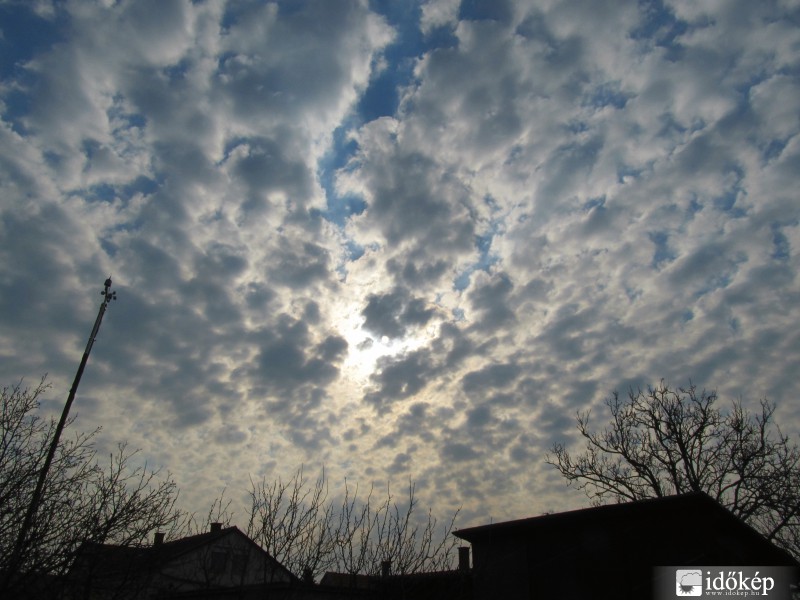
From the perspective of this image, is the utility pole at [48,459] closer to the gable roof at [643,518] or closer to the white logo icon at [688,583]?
the gable roof at [643,518]

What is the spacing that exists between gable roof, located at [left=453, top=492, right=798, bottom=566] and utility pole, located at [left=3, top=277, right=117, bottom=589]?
8584mm

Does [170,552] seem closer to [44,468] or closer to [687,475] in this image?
[44,468]

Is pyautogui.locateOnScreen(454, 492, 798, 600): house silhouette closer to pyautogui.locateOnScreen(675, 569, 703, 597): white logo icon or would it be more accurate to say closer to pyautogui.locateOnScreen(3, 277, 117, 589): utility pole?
pyautogui.locateOnScreen(675, 569, 703, 597): white logo icon

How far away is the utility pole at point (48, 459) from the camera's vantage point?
7352mm

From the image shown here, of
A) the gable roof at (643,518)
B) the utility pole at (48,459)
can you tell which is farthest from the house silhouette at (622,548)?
the utility pole at (48,459)

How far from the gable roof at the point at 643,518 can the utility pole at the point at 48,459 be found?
8584 millimetres

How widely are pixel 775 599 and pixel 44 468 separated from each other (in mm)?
17719

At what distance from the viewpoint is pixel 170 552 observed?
8.77 meters

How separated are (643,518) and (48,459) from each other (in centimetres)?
1380

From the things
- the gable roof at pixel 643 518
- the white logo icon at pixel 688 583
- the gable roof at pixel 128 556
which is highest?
the gable roof at pixel 643 518

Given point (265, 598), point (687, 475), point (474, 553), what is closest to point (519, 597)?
point (474, 553)

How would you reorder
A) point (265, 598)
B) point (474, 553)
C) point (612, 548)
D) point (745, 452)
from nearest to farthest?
point (265, 598)
point (612, 548)
point (474, 553)
point (745, 452)

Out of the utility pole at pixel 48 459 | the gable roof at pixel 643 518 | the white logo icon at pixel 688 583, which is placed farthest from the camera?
the gable roof at pixel 643 518

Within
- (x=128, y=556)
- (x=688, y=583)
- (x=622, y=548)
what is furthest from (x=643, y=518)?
(x=128, y=556)
